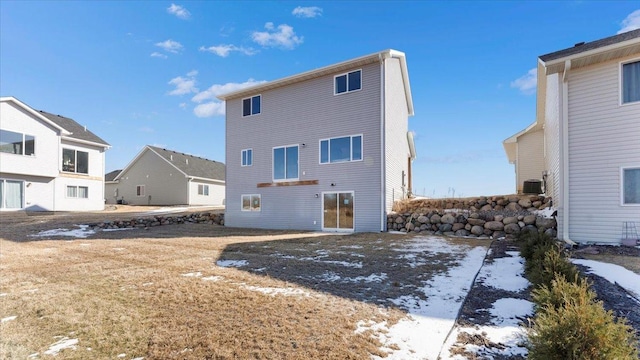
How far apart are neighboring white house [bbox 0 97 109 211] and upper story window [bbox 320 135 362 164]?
18.7 meters

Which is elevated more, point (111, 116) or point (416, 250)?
point (111, 116)

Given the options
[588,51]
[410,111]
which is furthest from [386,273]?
[410,111]

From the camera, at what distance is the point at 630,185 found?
27.7 feet

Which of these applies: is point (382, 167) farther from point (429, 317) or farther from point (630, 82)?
point (429, 317)

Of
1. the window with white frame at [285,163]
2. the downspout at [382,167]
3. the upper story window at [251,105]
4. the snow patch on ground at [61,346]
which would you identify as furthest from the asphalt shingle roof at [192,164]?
the snow patch on ground at [61,346]

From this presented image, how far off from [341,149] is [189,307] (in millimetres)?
10727

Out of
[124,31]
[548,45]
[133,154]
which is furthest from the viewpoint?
[133,154]

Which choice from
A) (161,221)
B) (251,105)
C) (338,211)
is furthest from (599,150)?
(161,221)

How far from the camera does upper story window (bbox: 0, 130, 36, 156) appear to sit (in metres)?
18.3

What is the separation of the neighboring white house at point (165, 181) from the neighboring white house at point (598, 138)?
26555 mm

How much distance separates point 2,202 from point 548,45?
97.0 feet

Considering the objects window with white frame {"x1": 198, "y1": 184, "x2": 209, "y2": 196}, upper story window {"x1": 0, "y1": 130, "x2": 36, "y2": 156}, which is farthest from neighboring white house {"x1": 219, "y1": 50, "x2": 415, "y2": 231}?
window with white frame {"x1": 198, "y1": 184, "x2": 209, "y2": 196}

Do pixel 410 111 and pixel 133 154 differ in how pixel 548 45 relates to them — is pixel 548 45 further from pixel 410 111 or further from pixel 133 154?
pixel 133 154

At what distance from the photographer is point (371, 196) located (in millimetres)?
13273
